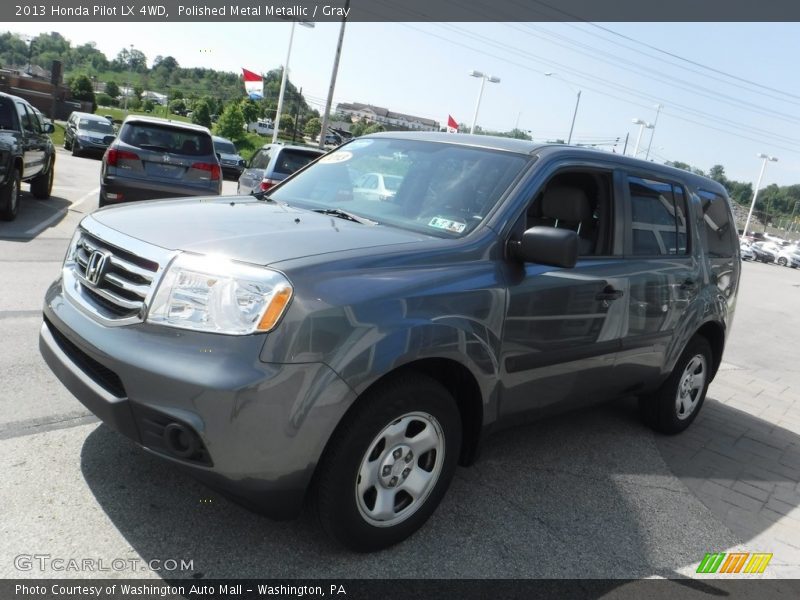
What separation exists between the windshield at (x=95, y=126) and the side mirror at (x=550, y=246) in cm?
2733

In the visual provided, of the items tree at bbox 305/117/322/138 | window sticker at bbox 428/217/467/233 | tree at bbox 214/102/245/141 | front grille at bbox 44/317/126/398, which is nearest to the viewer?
front grille at bbox 44/317/126/398

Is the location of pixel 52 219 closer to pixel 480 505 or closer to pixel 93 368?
pixel 93 368

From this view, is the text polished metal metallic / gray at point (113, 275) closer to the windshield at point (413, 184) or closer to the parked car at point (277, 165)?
the windshield at point (413, 184)

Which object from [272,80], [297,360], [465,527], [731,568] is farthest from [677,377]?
[272,80]

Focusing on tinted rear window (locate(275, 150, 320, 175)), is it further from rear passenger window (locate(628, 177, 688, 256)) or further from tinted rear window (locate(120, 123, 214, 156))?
rear passenger window (locate(628, 177, 688, 256))

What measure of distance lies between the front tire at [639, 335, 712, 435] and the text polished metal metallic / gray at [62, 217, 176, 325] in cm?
380

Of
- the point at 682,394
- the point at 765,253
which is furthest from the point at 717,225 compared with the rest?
the point at 765,253

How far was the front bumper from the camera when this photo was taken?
2.43 meters

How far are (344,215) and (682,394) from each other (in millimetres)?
3208

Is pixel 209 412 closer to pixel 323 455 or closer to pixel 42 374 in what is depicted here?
pixel 323 455

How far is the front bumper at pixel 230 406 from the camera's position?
2.43 m

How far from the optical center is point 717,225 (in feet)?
17.6

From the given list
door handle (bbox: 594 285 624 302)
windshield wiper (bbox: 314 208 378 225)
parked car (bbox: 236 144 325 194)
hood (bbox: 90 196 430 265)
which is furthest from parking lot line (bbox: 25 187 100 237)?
door handle (bbox: 594 285 624 302)

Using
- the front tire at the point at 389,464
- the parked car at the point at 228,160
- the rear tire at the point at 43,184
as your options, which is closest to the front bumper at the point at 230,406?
the front tire at the point at 389,464
